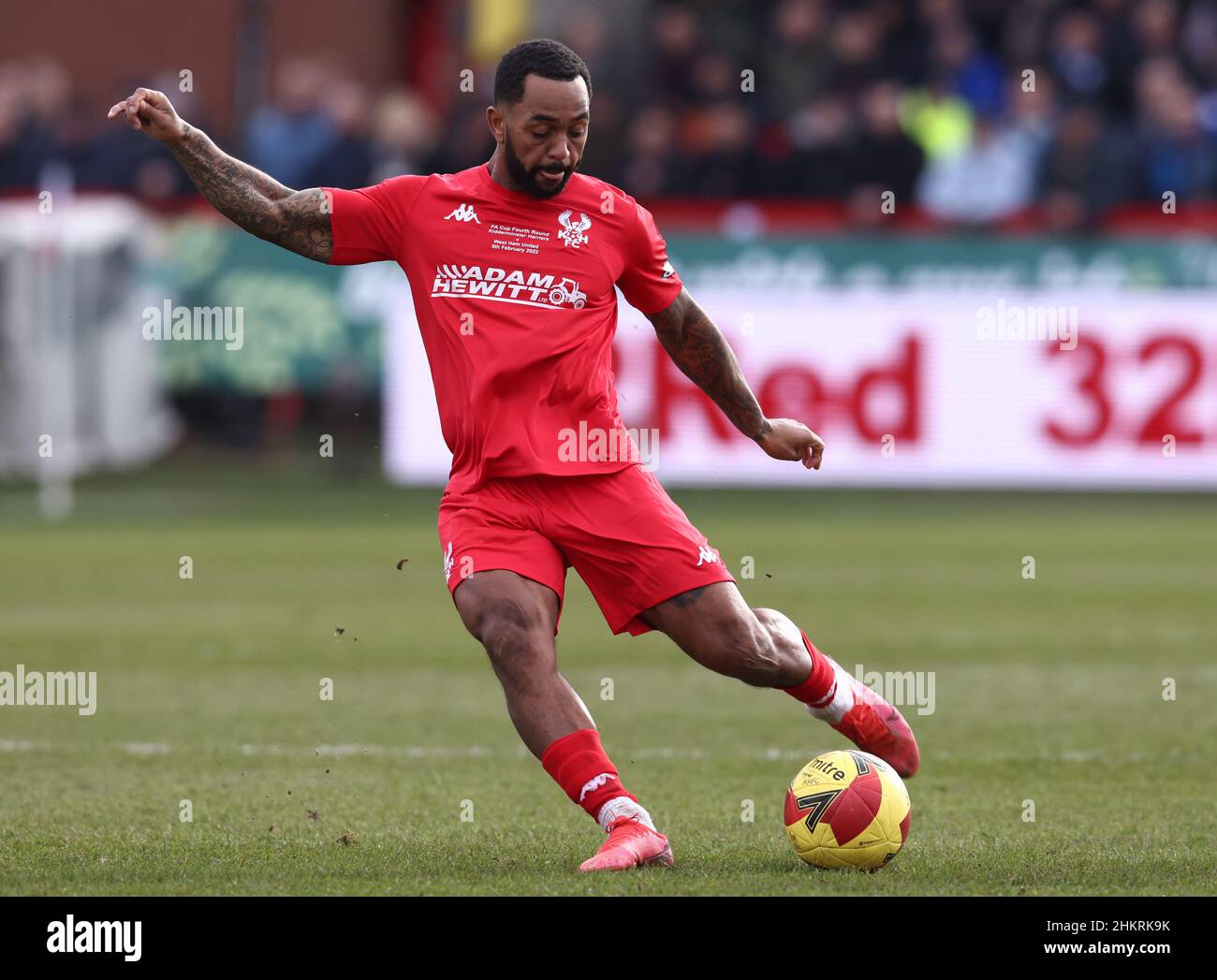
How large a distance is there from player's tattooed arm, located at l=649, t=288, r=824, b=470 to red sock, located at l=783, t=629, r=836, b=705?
64 centimetres

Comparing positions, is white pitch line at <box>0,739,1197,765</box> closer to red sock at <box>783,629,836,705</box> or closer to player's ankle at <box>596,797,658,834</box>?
red sock at <box>783,629,836,705</box>

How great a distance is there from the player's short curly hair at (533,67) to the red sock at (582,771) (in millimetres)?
1957

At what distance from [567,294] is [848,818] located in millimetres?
1838

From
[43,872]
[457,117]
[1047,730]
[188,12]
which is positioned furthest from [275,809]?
[188,12]

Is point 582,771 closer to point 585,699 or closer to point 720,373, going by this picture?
point 720,373

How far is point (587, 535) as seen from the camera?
21.5ft

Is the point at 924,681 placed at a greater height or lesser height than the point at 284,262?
lesser

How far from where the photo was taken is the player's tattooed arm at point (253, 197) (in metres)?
6.42

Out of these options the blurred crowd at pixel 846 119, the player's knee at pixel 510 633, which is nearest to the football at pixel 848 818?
the player's knee at pixel 510 633

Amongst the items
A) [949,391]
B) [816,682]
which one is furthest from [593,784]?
[949,391]

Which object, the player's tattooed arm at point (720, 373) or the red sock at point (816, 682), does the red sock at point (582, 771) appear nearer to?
the red sock at point (816, 682)

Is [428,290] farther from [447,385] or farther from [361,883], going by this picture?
[361,883]

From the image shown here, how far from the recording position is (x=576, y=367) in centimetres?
657
